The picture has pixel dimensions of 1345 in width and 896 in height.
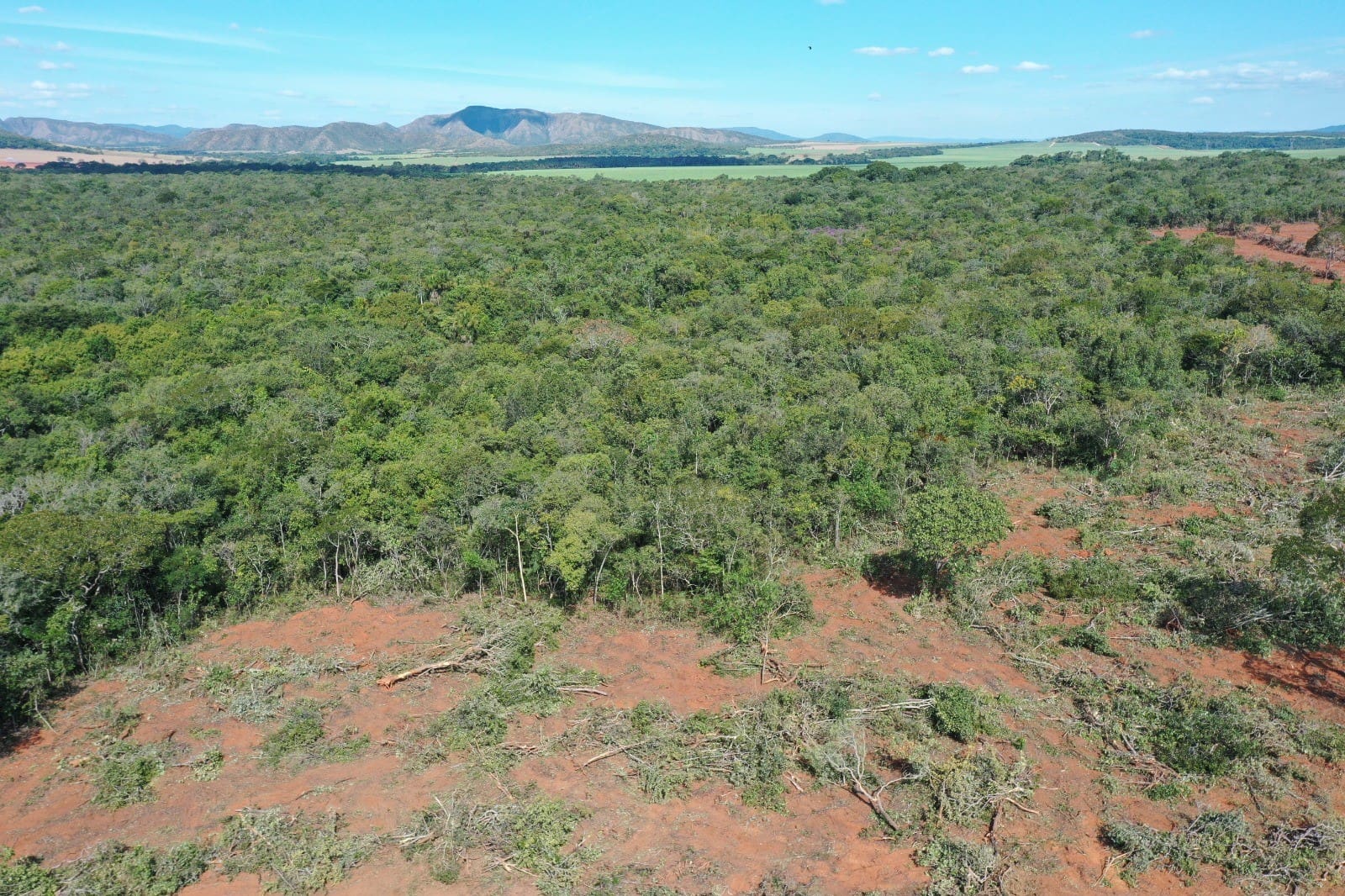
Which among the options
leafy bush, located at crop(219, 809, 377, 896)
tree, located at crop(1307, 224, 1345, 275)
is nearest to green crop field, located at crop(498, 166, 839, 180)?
tree, located at crop(1307, 224, 1345, 275)

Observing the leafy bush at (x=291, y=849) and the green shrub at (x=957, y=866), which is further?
the leafy bush at (x=291, y=849)

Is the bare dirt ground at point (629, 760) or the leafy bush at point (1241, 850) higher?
the leafy bush at point (1241, 850)

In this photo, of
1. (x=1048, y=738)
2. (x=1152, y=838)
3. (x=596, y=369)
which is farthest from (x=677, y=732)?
(x=596, y=369)

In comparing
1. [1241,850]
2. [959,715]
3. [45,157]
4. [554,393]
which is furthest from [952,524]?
[45,157]

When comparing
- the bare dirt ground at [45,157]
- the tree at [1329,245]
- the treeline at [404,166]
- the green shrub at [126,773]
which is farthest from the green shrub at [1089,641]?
the bare dirt ground at [45,157]

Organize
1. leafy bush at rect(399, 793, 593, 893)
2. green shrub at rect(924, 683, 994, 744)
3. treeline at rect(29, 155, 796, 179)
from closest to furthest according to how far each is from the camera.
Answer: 1. leafy bush at rect(399, 793, 593, 893)
2. green shrub at rect(924, 683, 994, 744)
3. treeline at rect(29, 155, 796, 179)

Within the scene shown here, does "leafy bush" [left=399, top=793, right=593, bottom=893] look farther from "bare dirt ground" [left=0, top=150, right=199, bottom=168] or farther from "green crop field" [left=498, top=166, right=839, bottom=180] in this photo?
"bare dirt ground" [left=0, top=150, right=199, bottom=168]

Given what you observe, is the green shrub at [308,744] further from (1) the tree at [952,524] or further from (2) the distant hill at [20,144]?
(2) the distant hill at [20,144]
